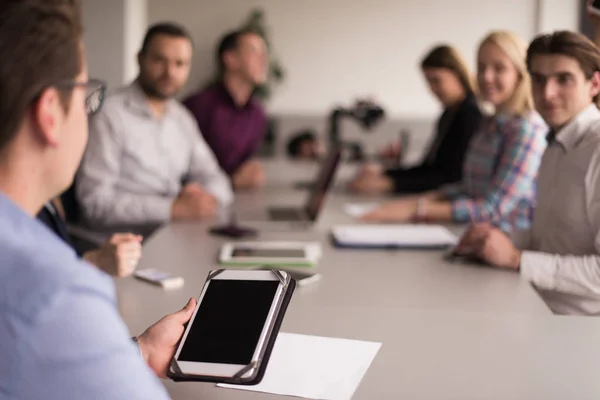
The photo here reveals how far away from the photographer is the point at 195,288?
5.13ft

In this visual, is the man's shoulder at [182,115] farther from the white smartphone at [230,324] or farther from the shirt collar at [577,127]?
the white smartphone at [230,324]

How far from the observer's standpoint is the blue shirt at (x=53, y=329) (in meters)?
0.65

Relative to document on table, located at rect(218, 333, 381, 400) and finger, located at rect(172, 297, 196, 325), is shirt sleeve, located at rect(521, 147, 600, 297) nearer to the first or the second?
document on table, located at rect(218, 333, 381, 400)

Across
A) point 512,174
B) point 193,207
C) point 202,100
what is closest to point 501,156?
point 512,174

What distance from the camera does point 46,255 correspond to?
0.67 meters

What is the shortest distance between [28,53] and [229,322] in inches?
20.1

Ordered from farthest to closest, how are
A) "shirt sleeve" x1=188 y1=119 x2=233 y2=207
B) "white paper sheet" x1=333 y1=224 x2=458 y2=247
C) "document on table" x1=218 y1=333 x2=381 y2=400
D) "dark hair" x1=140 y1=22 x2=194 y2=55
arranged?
"shirt sleeve" x1=188 y1=119 x2=233 y2=207 → "dark hair" x1=140 y1=22 x2=194 y2=55 → "white paper sheet" x1=333 y1=224 x2=458 y2=247 → "document on table" x1=218 y1=333 x2=381 y2=400

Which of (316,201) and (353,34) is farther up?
(353,34)

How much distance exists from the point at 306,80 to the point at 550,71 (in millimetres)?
4681

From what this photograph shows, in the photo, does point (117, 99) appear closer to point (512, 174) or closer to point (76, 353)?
→ point (512, 174)

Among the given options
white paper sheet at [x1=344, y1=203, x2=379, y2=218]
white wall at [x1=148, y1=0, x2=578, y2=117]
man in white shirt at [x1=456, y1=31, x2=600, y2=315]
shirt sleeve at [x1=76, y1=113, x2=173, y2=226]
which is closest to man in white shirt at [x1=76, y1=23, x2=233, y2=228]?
shirt sleeve at [x1=76, y1=113, x2=173, y2=226]

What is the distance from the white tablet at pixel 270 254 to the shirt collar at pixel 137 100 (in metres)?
1.06

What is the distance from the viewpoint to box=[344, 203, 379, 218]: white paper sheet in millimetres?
2613

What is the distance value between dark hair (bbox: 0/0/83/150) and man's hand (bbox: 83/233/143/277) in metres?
0.91
